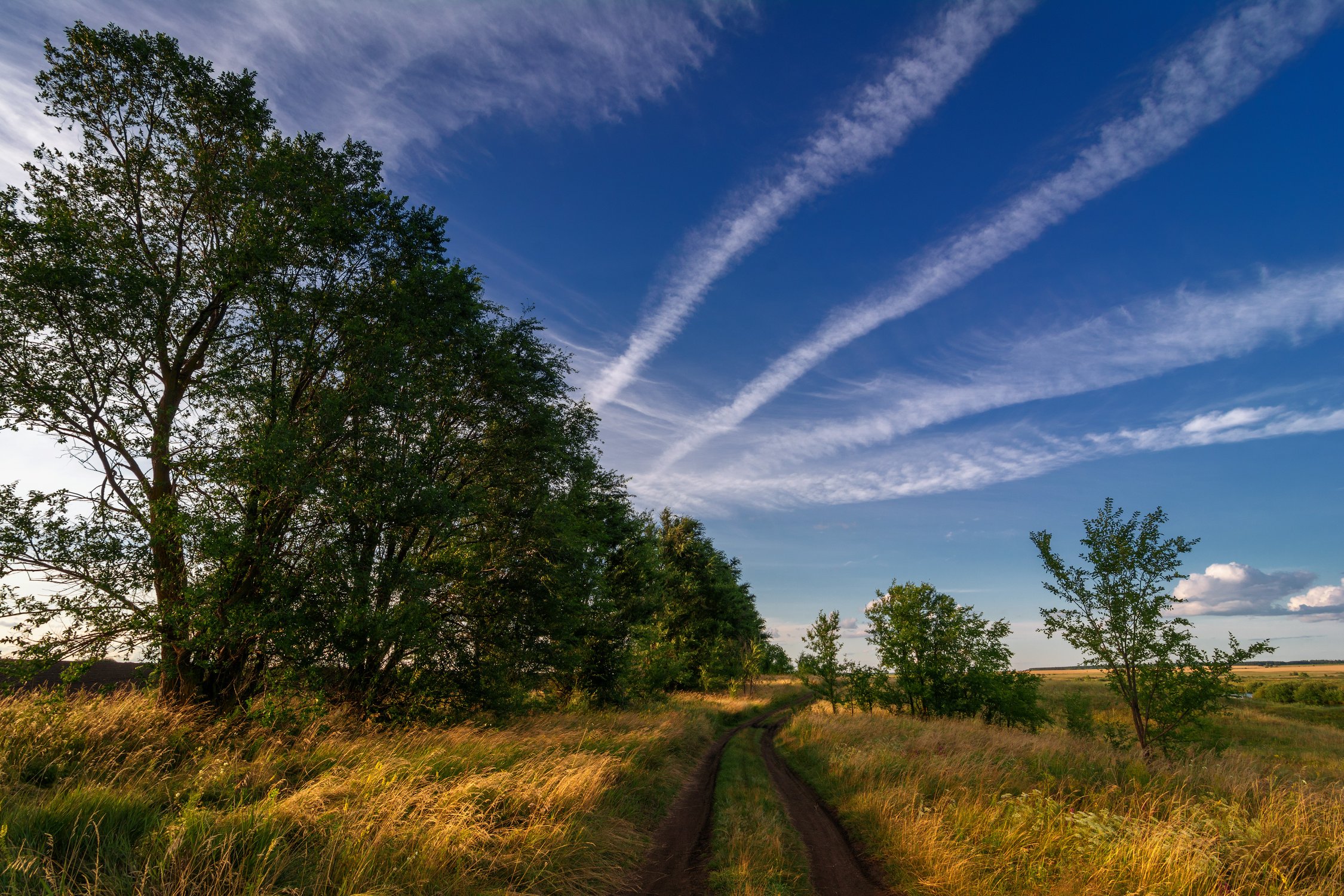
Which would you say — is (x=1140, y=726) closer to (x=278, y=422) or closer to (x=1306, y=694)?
(x=278, y=422)

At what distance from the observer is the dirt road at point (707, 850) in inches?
345

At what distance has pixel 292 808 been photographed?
6.68 metres

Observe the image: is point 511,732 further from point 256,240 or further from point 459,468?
point 256,240

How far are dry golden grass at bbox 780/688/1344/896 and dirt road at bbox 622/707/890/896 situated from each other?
2.05 feet

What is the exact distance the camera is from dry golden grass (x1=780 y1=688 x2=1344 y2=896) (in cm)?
729

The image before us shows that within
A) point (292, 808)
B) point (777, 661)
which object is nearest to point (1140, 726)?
point (292, 808)

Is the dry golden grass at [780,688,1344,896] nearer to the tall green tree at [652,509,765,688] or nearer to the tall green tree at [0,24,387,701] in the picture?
the tall green tree at [0,24,387,701]

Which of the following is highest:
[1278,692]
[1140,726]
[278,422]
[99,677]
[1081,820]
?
[278,422]

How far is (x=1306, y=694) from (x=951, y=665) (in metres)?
64.5

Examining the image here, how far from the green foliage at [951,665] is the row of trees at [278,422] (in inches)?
715

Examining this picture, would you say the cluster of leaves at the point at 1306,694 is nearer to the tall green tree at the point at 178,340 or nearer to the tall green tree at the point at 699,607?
the tall green tree at the point at 699,607

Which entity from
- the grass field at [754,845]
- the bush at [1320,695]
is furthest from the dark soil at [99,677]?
the bush at [1320,695]

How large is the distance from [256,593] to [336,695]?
361 centimetres

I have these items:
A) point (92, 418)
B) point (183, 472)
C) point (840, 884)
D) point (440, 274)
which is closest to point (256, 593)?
point (183, 472)
